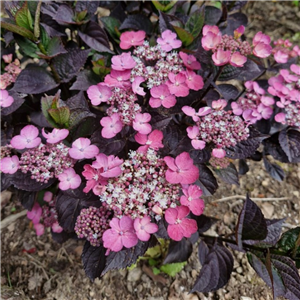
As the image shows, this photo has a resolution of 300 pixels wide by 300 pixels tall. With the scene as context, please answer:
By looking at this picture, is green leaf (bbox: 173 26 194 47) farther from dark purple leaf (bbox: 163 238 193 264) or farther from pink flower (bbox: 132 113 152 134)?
dark purple leaf (bbox: 163 238 193 264)

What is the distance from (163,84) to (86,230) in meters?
0.53

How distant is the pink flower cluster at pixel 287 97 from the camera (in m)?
1.26

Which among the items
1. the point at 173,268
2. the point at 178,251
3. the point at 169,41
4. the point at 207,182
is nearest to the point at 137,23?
the point at 169,41

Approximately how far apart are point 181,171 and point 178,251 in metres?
0.56

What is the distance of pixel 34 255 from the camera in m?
1.64

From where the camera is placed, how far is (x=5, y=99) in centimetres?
121

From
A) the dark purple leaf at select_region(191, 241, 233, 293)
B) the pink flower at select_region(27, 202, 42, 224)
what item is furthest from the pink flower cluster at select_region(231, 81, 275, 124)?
the pink flower at select_region(27, 202, 42, 224)

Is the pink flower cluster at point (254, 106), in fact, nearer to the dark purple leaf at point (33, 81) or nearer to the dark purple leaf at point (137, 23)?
the dark purple leaf at point (137, 23)

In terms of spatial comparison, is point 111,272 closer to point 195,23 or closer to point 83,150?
point 83,150

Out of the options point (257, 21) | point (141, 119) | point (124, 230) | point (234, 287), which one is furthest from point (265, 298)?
point (257, 21)

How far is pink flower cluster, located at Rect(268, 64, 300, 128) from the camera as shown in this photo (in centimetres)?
126

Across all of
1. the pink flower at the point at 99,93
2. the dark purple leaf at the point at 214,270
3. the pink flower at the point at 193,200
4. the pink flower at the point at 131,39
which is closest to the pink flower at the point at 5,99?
the pink flower at the point at 99,93

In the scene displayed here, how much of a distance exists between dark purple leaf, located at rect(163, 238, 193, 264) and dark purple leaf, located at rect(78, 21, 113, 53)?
859 millimetres

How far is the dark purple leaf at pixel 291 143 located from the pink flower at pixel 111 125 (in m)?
0.70
